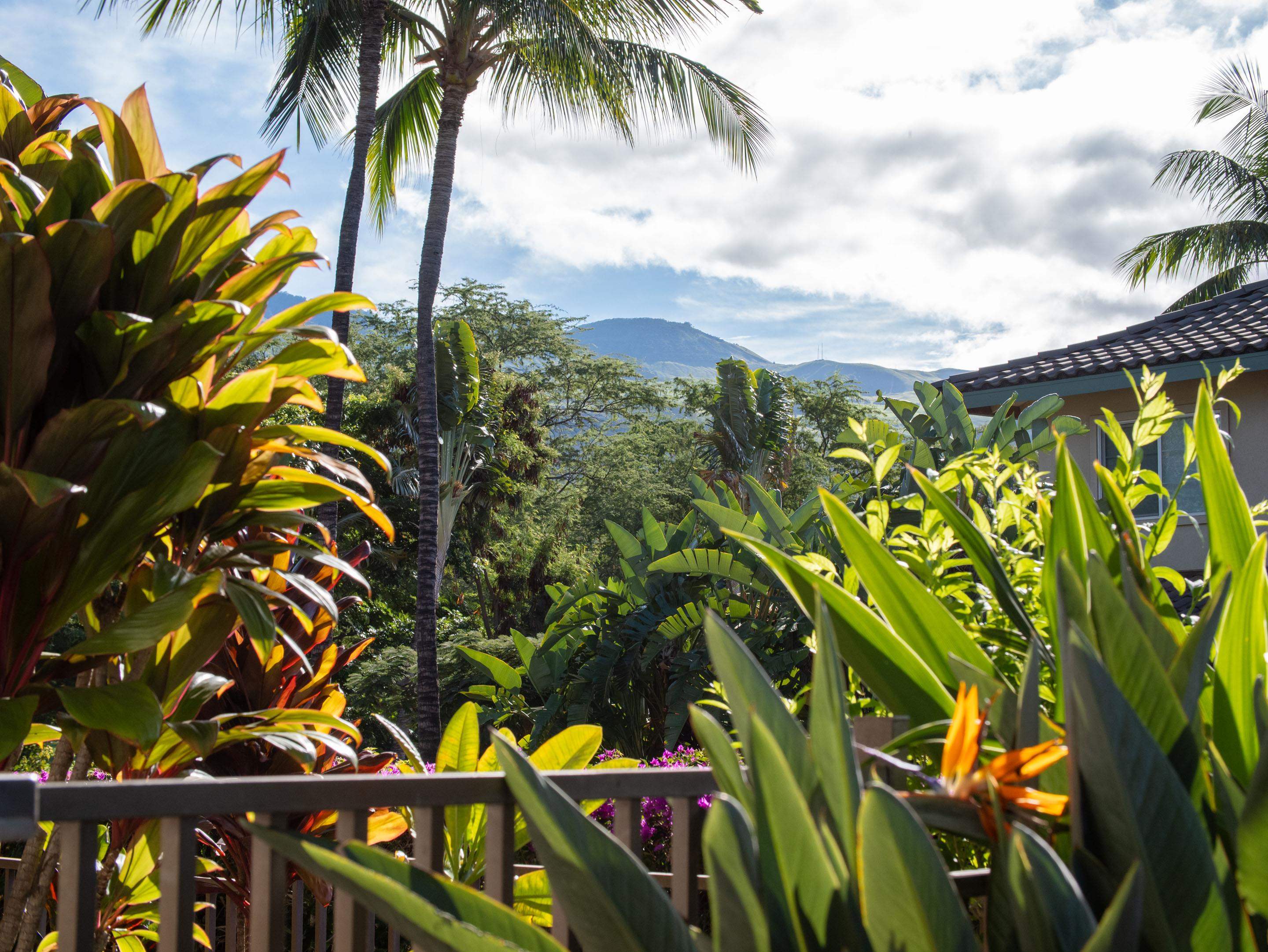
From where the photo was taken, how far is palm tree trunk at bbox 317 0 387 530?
1044 centimetres

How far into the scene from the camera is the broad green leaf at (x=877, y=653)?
1313 mm

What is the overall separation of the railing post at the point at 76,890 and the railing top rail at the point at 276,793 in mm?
29

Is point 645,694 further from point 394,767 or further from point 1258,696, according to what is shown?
point 1258,696

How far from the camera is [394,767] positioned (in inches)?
111

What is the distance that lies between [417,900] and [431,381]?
10.8 meters

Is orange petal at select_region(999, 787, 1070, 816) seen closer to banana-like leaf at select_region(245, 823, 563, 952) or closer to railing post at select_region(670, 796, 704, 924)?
banana-like leaf at select_region(245, 823, 563, 952)

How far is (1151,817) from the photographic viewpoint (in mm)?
823

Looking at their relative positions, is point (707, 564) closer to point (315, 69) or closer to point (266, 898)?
point (266, 898)

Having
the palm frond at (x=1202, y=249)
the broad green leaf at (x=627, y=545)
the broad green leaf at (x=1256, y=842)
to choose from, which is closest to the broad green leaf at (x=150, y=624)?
the broad green leaf at (x=1256, y=842)

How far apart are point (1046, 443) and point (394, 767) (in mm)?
2927

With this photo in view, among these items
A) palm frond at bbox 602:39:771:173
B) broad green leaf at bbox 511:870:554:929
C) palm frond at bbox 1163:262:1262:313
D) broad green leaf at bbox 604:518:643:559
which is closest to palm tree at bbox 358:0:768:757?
palm frond at bbox 602:39:771:173

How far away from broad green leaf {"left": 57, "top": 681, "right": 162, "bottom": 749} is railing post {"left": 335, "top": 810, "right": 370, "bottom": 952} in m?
0.59

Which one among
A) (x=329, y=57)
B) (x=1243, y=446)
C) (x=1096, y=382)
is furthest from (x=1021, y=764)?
(x=329, y=57)

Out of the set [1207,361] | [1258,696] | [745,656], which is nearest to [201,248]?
[745,656]
